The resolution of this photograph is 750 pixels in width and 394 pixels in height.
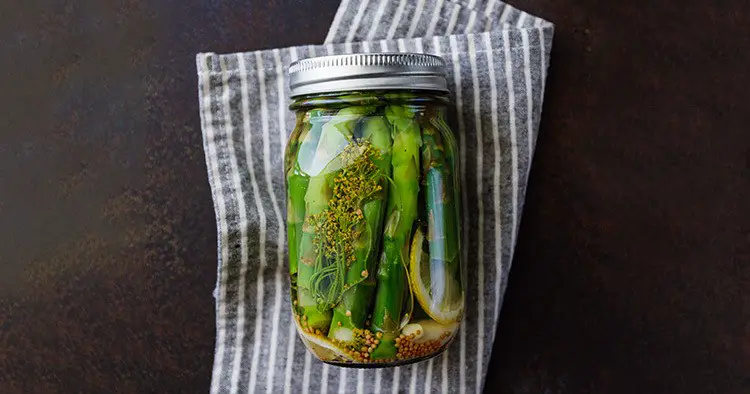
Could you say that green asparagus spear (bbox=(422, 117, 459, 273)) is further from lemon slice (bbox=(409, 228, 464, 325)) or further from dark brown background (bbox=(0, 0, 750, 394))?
dark brown background (bbox=(0, 0, 750, 394))

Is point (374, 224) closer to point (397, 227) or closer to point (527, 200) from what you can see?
point (397, 227)

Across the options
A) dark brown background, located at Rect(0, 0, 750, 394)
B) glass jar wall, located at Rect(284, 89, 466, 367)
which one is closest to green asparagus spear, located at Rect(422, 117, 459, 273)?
glass jar wall, located at Rect(284, 89, 466, 367)

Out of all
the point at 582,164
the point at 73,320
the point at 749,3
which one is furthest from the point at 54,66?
the point at 749,3

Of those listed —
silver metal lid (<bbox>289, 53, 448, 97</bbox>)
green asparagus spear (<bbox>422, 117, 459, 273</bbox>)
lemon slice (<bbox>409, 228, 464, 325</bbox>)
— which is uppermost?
silver metal lid (<bbox>289, 53, 448, 97</bbox>)

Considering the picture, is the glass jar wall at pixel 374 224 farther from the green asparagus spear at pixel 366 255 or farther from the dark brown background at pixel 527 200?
the dark brown background at pixel 527 200

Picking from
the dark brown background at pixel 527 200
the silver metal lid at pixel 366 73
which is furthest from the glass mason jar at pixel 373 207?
the dark brown background at pixel 527 200

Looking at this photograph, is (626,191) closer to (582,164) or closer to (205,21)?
(582,164)

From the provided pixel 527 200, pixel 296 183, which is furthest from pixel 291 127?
pixel 527 200
